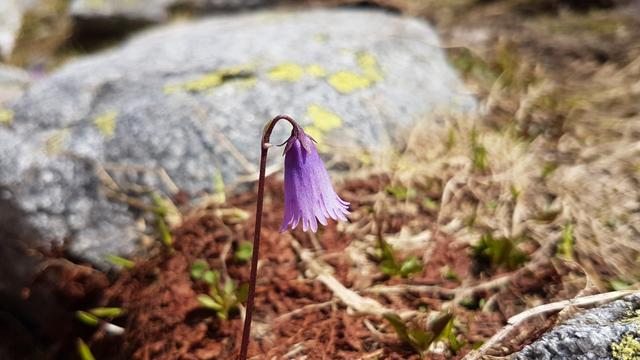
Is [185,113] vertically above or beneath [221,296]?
above

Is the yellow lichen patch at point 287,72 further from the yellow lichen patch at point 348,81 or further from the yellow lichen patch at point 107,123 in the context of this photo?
the yellow lichen patch at point 107,123

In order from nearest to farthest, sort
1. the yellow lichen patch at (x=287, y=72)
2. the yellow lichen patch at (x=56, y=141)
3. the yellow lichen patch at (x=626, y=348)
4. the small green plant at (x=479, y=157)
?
1. the yellow lichen patch at (x=626, y=348)
2. the small green plant at (x=479, y=157)
3. the yellow lichen patch at (x=56, y=141)
4. the yellow lichen patch at (x=287, y=72)

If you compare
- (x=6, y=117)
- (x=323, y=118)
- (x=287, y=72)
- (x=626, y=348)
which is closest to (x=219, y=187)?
(x=323, y=118)

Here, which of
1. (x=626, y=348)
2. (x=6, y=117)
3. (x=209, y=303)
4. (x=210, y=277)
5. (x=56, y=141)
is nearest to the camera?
(x=626, y=348)

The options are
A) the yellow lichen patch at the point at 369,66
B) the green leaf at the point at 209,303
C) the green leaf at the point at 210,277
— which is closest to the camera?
the green leaf at the point at 209,303

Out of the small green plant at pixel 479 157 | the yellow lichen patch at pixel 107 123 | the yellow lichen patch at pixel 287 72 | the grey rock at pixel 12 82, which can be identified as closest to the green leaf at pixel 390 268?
the small green plant at pixel 479 157

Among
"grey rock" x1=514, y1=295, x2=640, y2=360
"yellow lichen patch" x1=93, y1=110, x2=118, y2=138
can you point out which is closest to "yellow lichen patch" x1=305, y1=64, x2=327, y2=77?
"yellow lichen patch" x1=93, y1=110, x2=118, y2=138

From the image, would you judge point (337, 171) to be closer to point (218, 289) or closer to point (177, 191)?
point (177, 191)

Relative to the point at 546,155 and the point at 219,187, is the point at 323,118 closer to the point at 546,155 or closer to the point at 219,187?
the point at 219,187
